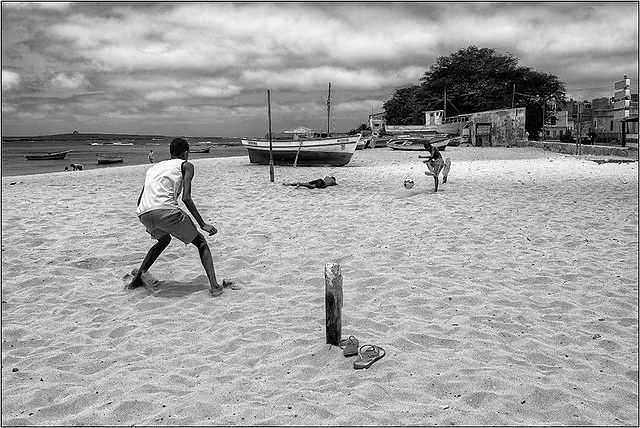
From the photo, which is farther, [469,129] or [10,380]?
[469,129]

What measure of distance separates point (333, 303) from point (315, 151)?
18206mm

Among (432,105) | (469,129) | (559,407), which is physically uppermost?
(432,105)

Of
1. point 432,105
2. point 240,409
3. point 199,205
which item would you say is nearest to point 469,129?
point 432,105

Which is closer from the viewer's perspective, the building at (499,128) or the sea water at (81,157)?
the sea water at (81,157)

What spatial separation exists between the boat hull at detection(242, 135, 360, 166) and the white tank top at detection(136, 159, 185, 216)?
16.3 m

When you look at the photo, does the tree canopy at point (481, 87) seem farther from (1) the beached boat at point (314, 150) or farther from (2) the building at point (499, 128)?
(1) the beached boat at point (314, 150)

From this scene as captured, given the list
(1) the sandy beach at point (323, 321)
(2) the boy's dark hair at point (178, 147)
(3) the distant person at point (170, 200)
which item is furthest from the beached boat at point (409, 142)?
(3) the distant person at point (170, 200)

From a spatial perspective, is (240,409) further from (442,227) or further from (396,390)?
(442,227)

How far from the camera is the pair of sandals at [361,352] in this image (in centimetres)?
379

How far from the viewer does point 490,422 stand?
3.11m

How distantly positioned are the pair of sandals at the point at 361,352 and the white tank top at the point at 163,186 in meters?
2.38

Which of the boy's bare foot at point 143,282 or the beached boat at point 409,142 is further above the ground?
the beached boat at point 409,142

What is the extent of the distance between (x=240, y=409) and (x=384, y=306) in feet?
7.19

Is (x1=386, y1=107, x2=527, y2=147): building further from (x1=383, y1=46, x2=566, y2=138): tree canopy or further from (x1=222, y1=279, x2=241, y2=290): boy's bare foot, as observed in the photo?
(x1=222, y1=279, x2=241, y2=290): boy's bare foot
